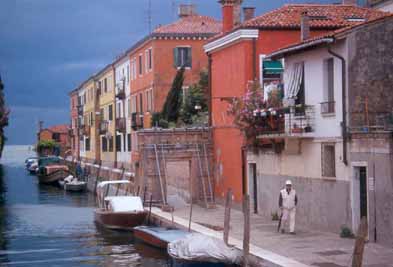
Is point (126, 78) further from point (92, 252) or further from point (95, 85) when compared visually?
point (92, 252)

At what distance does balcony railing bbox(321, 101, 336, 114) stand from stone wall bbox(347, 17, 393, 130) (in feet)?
3.80

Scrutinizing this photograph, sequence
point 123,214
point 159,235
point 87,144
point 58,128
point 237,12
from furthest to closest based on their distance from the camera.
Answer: point 58,128 → point 87,144 → point 237,12 → point 123,214 → point 159,235

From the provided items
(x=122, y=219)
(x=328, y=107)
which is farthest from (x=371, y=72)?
(x=122, y=219)

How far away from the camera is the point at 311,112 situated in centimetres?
2462

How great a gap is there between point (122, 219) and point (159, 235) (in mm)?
6465

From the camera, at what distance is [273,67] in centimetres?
3030

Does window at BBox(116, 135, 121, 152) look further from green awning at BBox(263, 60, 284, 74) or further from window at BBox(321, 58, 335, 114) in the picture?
window at BBox(321, 58, 335, 114)

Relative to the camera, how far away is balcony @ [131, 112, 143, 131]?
55875 millimetres

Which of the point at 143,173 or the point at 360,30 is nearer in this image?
the point at 360,30

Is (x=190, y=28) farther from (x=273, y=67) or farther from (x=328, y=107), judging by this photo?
(x=328, y=107)

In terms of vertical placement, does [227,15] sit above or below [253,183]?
above

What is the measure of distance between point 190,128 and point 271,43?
7257 mm

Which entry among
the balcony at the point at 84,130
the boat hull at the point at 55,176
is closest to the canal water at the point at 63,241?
the boat hull at the point at 55,176

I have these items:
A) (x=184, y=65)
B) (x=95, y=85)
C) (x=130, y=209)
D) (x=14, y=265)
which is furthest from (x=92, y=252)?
(x=95, y=85)
